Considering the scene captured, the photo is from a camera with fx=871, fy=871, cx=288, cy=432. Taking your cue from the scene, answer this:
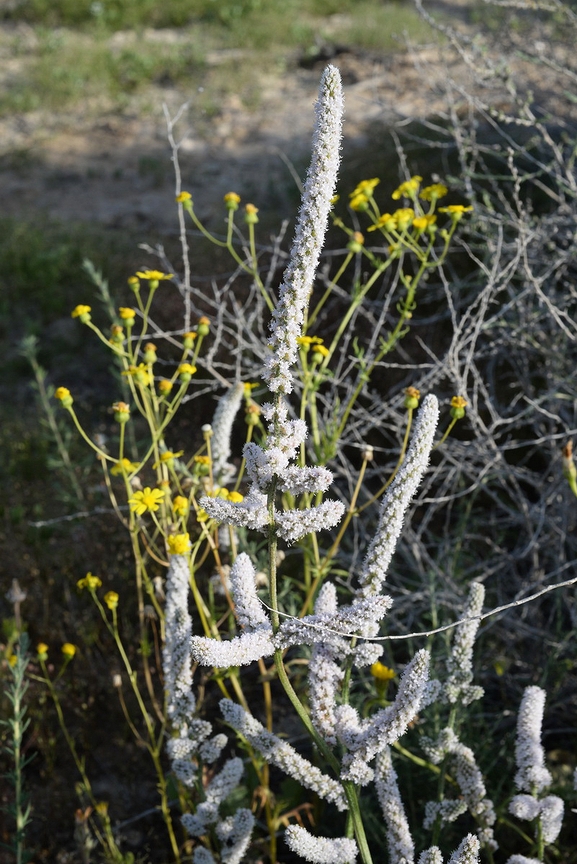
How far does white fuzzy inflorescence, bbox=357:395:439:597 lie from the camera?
5.16 ft

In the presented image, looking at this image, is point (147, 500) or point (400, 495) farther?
point (147, 500)

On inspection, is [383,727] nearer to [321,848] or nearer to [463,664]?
[321,848]

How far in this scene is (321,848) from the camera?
170cm

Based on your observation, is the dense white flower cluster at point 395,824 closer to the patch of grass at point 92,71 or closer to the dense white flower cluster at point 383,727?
the dense white flower cluster at point 383,727

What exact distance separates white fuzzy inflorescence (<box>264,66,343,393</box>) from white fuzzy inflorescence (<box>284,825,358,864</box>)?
0.87 metres

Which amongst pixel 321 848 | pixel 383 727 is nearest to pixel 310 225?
pixel 383 727

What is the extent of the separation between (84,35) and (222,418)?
9214mm

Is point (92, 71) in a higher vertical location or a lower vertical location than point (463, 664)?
lower

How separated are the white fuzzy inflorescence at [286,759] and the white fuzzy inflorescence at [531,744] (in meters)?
0.45

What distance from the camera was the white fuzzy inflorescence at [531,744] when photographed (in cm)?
192

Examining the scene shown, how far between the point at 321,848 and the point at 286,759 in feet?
0.59

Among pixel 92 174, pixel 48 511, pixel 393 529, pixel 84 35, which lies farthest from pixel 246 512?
pixel 84 35

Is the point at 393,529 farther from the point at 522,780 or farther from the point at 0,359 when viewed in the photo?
the point at 0,359

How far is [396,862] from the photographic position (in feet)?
5.94
